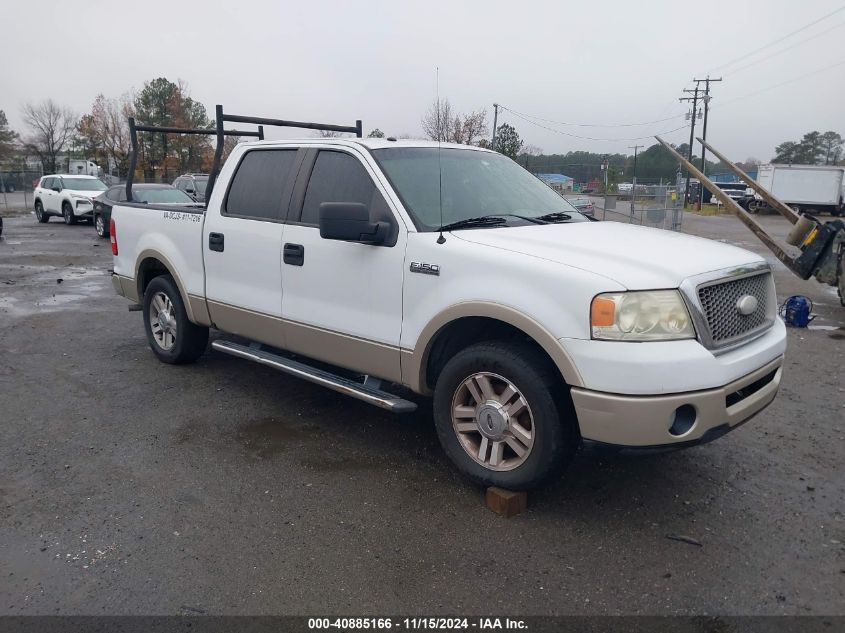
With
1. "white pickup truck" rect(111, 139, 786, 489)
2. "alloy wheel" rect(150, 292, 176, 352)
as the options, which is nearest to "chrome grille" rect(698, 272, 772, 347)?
"white pickup truck" rect(111, 139, 786, 489)

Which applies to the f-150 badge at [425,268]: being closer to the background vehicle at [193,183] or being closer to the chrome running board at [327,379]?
the chrome running board at [327,379]

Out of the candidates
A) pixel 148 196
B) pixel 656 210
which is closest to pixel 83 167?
pixel 148 196

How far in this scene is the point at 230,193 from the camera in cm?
545

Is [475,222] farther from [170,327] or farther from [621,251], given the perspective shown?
[170,327]

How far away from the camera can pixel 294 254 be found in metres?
4.73

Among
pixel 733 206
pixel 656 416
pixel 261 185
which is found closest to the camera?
pixel 656 416

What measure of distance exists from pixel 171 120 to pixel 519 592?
155 ft

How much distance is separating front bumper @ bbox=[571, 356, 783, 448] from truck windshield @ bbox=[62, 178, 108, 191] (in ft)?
81.4

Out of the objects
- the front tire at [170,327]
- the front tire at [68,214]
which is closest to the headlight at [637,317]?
the front tire at [170,327]

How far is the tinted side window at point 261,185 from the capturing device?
199 inches

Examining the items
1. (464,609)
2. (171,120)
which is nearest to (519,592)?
(464,609)

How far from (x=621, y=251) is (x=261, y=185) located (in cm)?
290

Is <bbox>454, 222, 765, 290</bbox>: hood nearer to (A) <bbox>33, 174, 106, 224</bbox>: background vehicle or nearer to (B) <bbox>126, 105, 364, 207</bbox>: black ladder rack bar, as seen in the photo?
(B) <bbox>126, 105, 364, 207</bbox>: black ladder rack bar

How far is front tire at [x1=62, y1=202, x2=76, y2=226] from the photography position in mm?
23516
